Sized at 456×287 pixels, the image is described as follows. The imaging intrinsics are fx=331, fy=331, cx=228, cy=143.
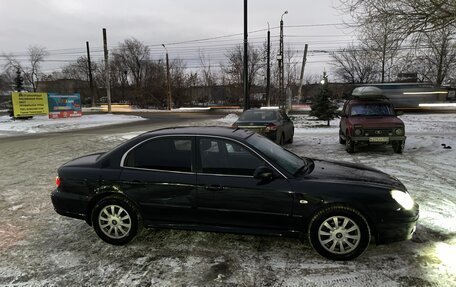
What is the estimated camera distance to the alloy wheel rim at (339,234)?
3.64 m

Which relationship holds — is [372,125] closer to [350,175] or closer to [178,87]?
[350,175]

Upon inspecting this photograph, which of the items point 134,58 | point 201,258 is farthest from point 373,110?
point 134,58

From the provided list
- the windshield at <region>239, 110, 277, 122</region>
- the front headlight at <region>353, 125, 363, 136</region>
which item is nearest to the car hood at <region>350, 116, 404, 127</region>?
the front headlight at <region>353, 125, 363, 136</region>

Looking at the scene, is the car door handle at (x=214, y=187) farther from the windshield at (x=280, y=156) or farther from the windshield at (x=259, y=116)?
the windshield at (x=259, y=116)

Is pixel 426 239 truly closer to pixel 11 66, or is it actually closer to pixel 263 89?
pixel 263 89

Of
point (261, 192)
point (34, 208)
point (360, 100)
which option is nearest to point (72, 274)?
point (261, 192)

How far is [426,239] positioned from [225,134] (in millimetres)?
2850

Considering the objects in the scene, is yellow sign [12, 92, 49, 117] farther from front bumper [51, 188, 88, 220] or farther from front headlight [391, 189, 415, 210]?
front headlight [391, 189, 415, 210]

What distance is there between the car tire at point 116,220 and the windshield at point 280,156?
68.2 inches

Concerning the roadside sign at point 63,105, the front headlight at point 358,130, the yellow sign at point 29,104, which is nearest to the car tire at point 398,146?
the front headlight at point 358,130

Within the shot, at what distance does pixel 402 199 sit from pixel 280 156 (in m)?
1.47

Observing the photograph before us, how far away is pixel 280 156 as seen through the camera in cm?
427

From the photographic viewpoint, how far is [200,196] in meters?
3.89

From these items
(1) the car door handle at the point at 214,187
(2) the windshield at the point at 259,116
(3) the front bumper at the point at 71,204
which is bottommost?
(3) the front bumper at the point at 71,204
